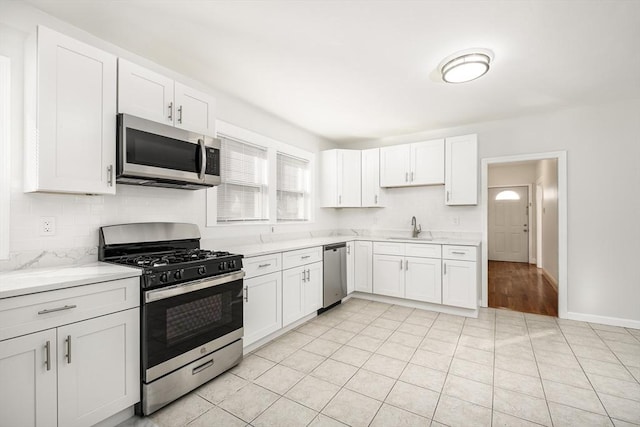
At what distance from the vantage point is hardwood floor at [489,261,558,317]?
13.8 ft

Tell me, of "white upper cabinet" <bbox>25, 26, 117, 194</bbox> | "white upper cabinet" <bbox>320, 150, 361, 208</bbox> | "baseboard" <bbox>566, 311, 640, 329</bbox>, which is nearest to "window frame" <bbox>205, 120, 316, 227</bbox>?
"white upper cabinet" <bbox>320, 150, 361, 208</bbox>

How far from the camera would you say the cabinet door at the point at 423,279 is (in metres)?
3.94

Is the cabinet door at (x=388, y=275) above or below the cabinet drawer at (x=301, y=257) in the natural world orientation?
below

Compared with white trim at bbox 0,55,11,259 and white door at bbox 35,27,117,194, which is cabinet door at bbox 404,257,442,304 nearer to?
white door at bbox 35,27,117,194

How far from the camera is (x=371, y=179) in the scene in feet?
15.9

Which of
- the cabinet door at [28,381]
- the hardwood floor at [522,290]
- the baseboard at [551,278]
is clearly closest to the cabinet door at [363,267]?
the hardwood floor at [522,290]

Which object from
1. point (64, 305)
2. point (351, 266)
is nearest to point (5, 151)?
point (64, 305)

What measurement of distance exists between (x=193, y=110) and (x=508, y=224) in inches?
323

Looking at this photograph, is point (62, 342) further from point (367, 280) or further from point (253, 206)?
point (367, 280)

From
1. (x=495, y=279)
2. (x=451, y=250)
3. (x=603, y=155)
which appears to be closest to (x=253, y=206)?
(x=451, y=250)

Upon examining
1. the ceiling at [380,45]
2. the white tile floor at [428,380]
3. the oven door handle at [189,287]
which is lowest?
the white tile floor at [428,380]

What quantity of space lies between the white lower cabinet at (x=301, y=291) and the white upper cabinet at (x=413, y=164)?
189 cm

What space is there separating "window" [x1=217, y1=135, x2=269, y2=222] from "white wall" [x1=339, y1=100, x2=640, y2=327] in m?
3.56

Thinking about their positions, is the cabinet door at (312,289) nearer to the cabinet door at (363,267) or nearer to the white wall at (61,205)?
the cabinet door at (363,267)
